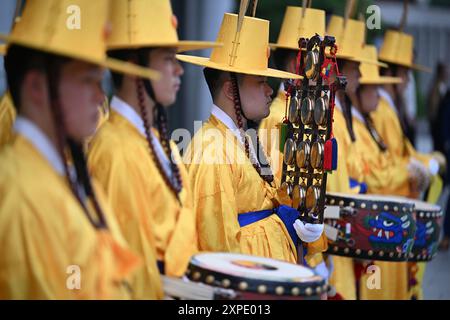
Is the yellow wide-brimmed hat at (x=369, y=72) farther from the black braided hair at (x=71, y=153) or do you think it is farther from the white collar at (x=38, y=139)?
the white collar at (x=38, y=139)

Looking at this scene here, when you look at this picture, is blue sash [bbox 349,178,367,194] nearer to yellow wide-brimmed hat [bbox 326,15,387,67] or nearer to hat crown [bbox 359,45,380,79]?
yellow wide-brimmed hat [bbox 326,15,387,67]

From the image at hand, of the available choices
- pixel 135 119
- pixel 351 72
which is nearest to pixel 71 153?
pixel 135 119

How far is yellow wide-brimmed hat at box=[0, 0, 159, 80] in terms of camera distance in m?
2.99

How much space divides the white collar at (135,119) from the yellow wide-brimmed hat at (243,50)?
1047mm

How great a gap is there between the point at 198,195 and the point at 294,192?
0.84 metres

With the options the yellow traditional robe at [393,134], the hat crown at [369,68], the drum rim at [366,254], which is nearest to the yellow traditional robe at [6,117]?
the drum rim at [366,254]

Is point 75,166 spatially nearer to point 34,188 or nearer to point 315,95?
point 34,188

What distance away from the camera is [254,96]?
15.8 ft

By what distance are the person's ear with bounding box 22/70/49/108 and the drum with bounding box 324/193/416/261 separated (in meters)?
2.91

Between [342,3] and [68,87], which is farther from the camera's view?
[342,3]

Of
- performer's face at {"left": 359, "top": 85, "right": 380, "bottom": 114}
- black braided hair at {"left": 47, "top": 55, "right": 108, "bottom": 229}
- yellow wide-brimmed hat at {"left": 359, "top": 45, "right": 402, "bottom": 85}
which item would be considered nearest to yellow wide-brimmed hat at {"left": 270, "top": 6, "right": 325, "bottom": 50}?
yellow wide-brimmed hat at {"left": 359, "top": 45, "right": 402, "bottom": 85}

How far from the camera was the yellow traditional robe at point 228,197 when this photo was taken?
440 centimetres

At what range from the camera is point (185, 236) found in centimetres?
370

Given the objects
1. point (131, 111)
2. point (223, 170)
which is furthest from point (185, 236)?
point (223, 170)
